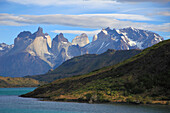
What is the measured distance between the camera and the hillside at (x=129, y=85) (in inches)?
5256

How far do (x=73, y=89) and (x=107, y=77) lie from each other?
1981 centimetres

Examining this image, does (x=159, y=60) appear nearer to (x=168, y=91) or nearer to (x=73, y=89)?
(x=168, y=91)

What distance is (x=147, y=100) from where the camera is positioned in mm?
125125

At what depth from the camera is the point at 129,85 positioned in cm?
14688

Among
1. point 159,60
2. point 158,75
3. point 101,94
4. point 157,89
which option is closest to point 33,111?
point 101,94

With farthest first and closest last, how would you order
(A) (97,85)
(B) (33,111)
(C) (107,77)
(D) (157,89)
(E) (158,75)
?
(C) (107,77) → (A) (97,85) → (E) (158,75) → (D) (157,89) → (B) (33,111)

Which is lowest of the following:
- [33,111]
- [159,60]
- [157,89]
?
[33,111]

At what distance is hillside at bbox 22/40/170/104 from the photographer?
133500 millimetres

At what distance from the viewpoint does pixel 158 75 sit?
146000 mm

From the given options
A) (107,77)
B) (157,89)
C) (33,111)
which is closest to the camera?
(33,111)

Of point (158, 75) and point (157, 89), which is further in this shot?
point (158, 75)

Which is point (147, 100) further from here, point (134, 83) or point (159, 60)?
point (159, 60)

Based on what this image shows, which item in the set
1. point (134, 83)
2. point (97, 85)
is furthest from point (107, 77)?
point (134, 83)

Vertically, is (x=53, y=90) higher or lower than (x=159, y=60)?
lower
